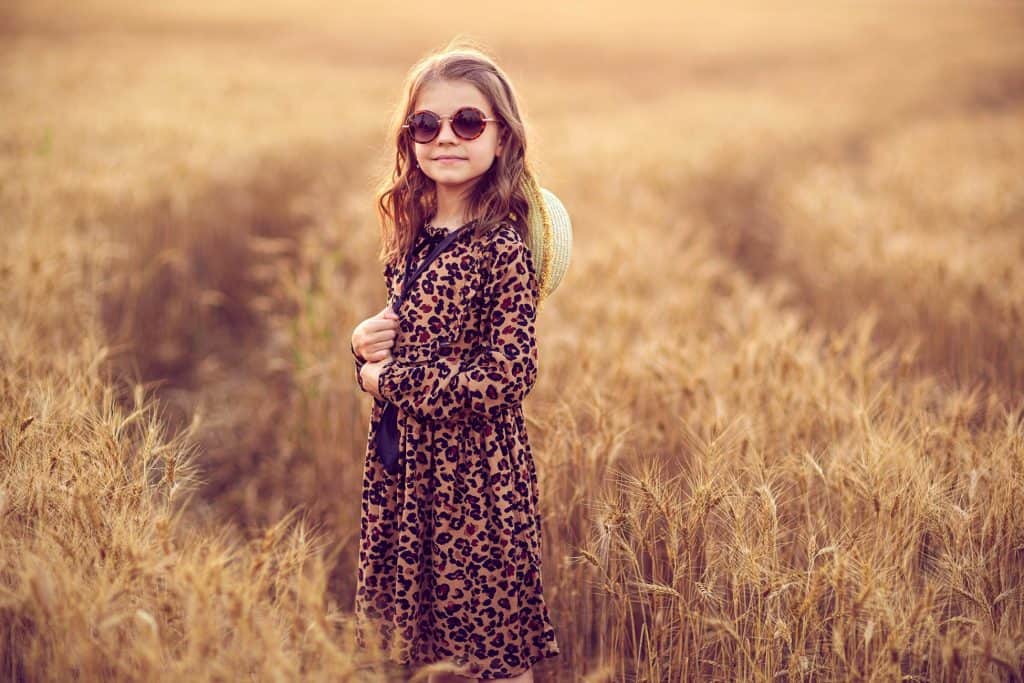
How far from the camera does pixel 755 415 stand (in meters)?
2.47

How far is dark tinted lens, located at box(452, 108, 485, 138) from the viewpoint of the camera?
153cm

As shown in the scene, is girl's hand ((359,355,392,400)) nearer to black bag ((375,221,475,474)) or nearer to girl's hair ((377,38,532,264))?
black bag ((375,221,475,474))

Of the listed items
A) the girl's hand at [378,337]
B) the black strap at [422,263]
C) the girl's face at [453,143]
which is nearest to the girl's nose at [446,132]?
the girl's face at [453,143]

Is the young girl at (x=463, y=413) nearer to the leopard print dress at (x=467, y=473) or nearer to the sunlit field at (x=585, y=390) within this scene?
the leopard print dress at (x=467, y=473)

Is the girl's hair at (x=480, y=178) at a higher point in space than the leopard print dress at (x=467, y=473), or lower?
higher

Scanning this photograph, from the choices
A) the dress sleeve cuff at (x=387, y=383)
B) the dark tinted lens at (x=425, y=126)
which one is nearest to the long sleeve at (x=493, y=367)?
the dress sleeve cuff at (x=387, y=383)

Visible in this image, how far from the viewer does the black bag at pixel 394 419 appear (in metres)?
1.58

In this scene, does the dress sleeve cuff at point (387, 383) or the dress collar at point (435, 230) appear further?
the dress collar at point (435, 230)

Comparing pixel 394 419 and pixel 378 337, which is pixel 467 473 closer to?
pixel 394 419

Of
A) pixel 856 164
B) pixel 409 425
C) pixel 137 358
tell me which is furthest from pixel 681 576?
pixel 856 164

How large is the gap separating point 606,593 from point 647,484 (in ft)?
1.34

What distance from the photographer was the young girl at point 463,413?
153 centimetres

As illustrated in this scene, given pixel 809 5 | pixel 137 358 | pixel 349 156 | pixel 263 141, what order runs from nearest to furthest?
pixel 137 358 → pixel 263 141 → pixel 349 156 → pixel 809 5

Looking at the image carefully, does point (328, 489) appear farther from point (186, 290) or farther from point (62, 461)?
Answer: point (186, 290)
